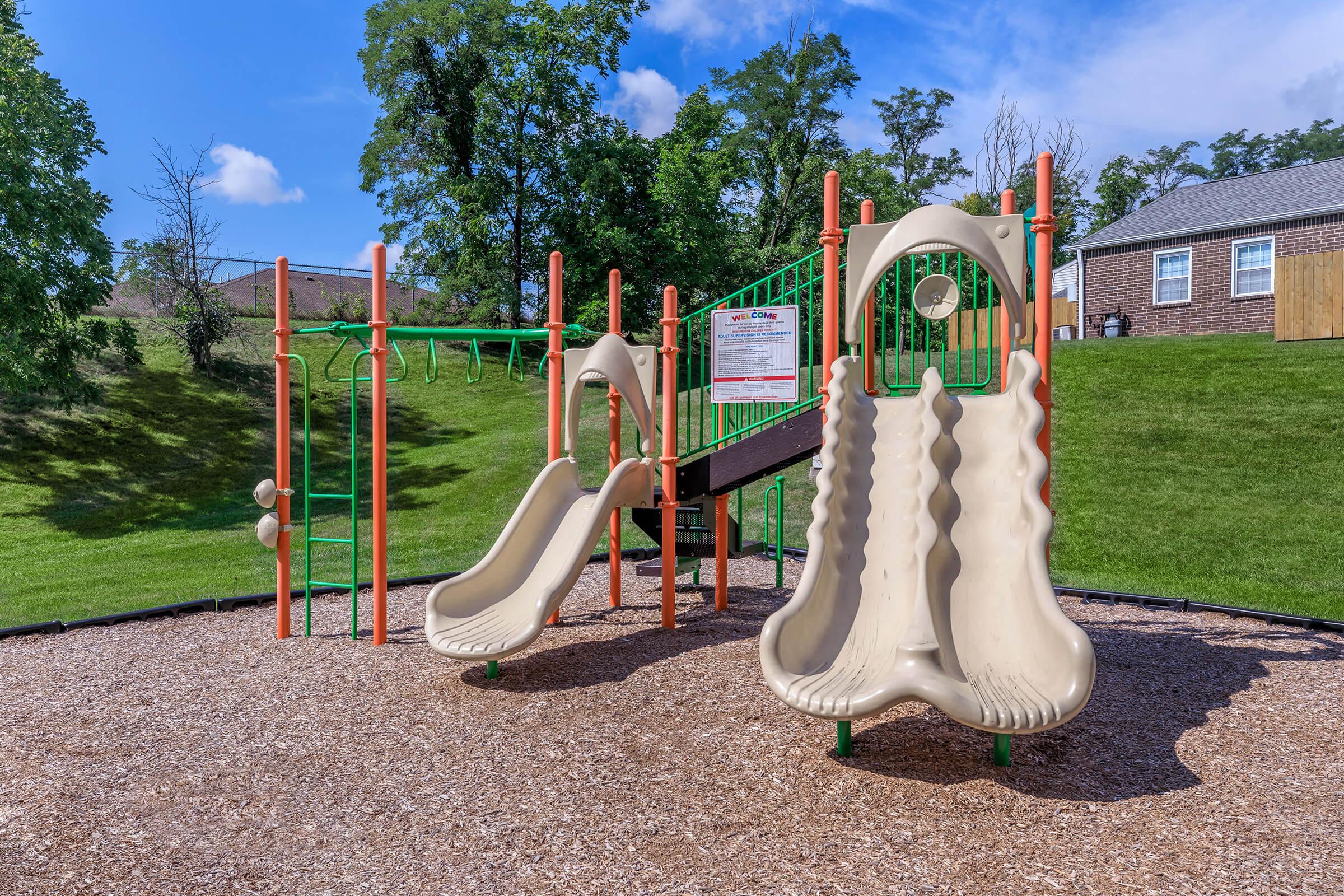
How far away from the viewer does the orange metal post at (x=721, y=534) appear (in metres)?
7.00

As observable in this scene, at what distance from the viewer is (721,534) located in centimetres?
711

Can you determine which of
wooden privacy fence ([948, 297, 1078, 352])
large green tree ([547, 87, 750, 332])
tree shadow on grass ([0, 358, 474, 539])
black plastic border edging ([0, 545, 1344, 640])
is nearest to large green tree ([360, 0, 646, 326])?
large green tree ([547, 87, 750, 332])

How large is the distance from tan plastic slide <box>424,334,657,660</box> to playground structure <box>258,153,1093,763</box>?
2 centimetres

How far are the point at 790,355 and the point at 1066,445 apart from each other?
284 inches

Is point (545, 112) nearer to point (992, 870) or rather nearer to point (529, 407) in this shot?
point (529, 407)

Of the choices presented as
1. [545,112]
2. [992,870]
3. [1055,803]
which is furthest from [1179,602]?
[545,112]

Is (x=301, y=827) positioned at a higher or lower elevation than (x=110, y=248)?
lower

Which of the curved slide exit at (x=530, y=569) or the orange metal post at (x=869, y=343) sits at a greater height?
the orange metal post at (x=869, y=343)

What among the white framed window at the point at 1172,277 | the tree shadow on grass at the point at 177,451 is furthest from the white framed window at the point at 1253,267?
the tree shadow on grass at the point at 177,451

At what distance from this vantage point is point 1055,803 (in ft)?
12.0

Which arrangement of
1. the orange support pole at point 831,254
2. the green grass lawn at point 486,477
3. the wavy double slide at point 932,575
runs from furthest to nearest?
1. the green grass lawn at point 486,477
2. the orange support pole at point 831,254
3. the wavy double slide at point 932,575

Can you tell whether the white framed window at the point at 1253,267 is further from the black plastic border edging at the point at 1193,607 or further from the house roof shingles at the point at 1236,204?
the black plastic border edging at the point at 1193,607

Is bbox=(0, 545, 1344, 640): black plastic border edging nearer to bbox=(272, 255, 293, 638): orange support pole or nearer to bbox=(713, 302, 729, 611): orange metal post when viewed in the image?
bbox=(272, 255, 293, 638): orange support pole

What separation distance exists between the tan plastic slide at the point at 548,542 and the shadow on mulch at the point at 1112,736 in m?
2.10
